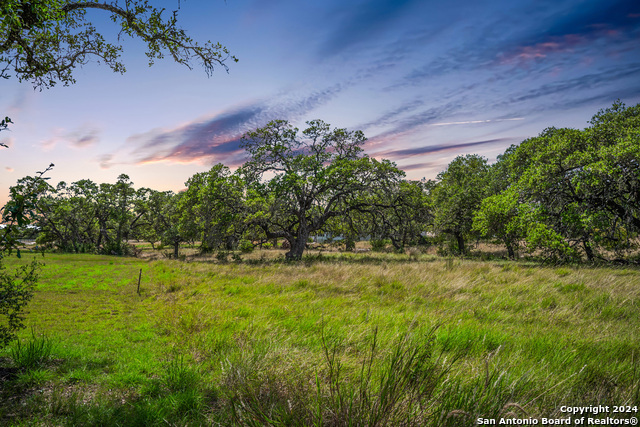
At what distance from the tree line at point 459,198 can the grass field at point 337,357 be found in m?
2.90

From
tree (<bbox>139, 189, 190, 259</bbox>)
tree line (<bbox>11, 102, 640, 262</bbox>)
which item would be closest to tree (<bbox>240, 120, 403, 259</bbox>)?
tree line (<bbox>11, 102, 640, 262</bbox>)

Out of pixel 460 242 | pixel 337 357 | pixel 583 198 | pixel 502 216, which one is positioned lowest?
pixel 460 242

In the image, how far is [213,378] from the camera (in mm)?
3891

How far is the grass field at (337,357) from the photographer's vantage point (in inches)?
94.0

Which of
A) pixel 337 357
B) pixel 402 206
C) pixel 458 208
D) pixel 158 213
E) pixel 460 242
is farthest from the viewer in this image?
pixel 158 213

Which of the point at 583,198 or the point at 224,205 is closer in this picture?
the point at 583,198

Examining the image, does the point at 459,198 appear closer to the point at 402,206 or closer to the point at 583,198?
the point at 402,206

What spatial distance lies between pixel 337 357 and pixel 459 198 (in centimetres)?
2547

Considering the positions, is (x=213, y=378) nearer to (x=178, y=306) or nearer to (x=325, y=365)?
(x=325, y=365)

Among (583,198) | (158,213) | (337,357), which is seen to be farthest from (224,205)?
(158,213)

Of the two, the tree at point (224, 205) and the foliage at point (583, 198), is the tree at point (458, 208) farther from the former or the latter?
the tree at point (224, 205)

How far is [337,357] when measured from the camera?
3.67 metres

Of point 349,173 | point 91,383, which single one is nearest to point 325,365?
point 91,383

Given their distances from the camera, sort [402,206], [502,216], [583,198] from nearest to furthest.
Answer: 1. [583,198]
2. [502,216]
3. [402,206]
